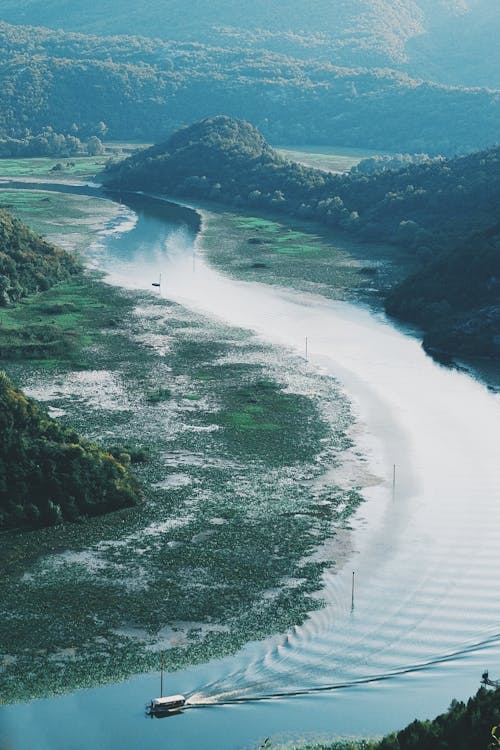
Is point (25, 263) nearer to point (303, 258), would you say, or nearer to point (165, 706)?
point (303, 258)

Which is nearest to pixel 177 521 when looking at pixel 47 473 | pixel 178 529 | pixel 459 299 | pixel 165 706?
pixel 178 529

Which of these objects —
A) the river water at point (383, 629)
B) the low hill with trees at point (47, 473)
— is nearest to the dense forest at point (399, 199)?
the river water at point (383, 629)

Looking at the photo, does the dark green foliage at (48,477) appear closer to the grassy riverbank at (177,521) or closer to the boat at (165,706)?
the grassy riverbank at (177,521)

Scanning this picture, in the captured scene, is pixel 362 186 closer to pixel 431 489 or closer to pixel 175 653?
pixel 431 489

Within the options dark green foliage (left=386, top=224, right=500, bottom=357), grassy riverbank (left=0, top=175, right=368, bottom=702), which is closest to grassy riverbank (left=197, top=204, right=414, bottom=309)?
dark green foliage (left=386, top=224, right=500, bottom=357)

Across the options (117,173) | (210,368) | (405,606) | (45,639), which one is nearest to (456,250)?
(210,368)
